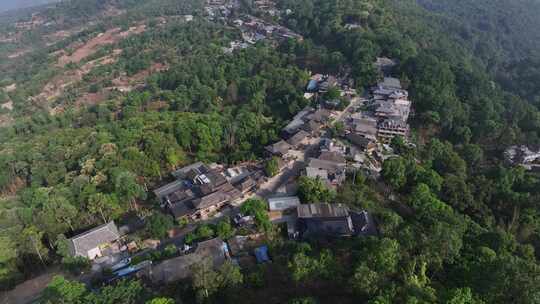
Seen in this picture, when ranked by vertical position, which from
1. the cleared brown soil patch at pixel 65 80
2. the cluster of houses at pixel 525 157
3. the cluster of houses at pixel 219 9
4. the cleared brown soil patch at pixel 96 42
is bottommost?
the cluster of houses at pixel 525 157

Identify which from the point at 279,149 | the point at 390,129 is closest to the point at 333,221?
the point at 279,149

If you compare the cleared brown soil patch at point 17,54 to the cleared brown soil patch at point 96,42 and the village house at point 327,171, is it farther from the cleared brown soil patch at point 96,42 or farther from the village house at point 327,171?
the village house at point 327,171

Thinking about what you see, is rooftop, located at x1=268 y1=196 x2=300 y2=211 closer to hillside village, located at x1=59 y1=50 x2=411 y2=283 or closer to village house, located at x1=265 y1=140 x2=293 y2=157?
hillside village, located at x1=59 y1=50 x2=411 y2=283

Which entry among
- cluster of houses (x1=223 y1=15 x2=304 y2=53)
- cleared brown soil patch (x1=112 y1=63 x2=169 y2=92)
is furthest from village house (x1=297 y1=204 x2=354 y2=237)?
cleared brown soil patch (x1=112 y1=63 x2=169 y2=92)

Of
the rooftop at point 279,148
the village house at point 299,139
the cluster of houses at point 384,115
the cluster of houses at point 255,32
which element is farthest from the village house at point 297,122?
the cluster of houses at point 255,32

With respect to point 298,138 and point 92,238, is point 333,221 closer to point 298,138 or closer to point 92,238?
point 298,138

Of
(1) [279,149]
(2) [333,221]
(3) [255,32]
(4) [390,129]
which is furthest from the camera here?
(3) [255,32]

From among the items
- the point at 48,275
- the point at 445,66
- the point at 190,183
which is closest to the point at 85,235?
the point at 48,275
